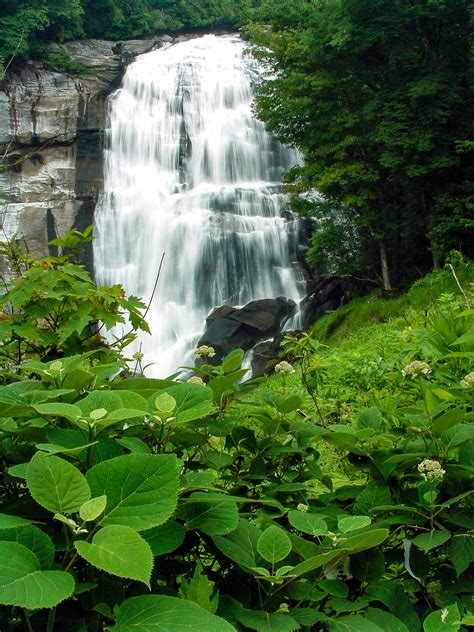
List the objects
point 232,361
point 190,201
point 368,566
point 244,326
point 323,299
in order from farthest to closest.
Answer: point 190,201 < point 323,299 < point 244,326 < point 232,361 < point 368,566

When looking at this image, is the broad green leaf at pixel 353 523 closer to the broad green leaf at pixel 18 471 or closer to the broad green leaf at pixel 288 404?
the broad green leaf at pixel 288 404

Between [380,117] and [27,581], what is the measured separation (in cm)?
1297

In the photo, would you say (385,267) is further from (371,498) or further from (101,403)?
(101,403)

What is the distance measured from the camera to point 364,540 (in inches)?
31.0

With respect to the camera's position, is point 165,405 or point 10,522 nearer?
point 10,522

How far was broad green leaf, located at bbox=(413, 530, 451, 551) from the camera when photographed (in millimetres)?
913

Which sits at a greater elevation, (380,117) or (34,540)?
(380,117)

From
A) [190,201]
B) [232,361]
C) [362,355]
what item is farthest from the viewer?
[190,201]

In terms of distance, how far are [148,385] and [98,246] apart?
63.7 feet

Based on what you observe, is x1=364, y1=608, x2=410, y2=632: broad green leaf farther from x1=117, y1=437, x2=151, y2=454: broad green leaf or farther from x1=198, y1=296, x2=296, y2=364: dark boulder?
x1=198, y1=296, x2=296, y2=364: dark boulder

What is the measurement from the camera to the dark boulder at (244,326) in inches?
550

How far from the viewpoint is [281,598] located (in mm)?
849

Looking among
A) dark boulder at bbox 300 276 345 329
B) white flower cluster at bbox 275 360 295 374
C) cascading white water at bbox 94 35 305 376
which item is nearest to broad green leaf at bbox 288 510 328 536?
white flower cluster at bbox 275 360 295 374

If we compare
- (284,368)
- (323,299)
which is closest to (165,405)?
(284,368)
